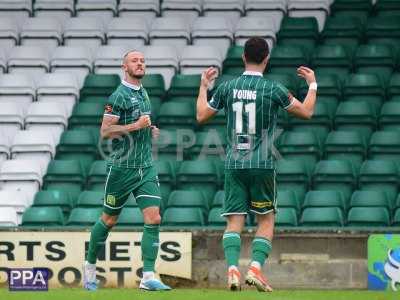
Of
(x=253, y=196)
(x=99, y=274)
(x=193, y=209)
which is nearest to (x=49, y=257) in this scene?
(x=99, y=274)

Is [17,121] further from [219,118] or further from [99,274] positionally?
[99,274]

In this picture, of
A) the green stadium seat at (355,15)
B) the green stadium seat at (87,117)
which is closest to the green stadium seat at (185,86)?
the green stadium seat at (87,117)

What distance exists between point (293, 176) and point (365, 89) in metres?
2.24

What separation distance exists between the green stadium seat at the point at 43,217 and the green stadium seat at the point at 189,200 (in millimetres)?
1374

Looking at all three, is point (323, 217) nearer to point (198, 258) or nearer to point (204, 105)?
point (198, 258)

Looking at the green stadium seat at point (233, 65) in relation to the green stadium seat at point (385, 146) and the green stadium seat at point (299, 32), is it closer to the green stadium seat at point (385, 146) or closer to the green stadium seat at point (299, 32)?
the green stadium seat at point (299, 32)

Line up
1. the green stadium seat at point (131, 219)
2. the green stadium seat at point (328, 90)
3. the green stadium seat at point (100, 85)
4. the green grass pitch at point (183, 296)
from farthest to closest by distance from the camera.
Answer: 1. the green stadium seat at point (100, 85)
2. the green stadium seat at point (328, 90)
3. the green stadium seat at point (131, 219)
4. the green grass pitch at point (183, 296)

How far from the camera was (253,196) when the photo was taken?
10.6m

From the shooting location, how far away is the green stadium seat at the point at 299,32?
19422 millimetres

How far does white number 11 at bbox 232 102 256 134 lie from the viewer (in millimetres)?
10539

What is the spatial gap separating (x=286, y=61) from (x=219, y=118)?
5.32ft

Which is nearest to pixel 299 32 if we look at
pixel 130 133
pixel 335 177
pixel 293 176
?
pixel 293 176

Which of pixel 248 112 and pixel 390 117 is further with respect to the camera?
pixel 390 117

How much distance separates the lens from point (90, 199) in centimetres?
1606
